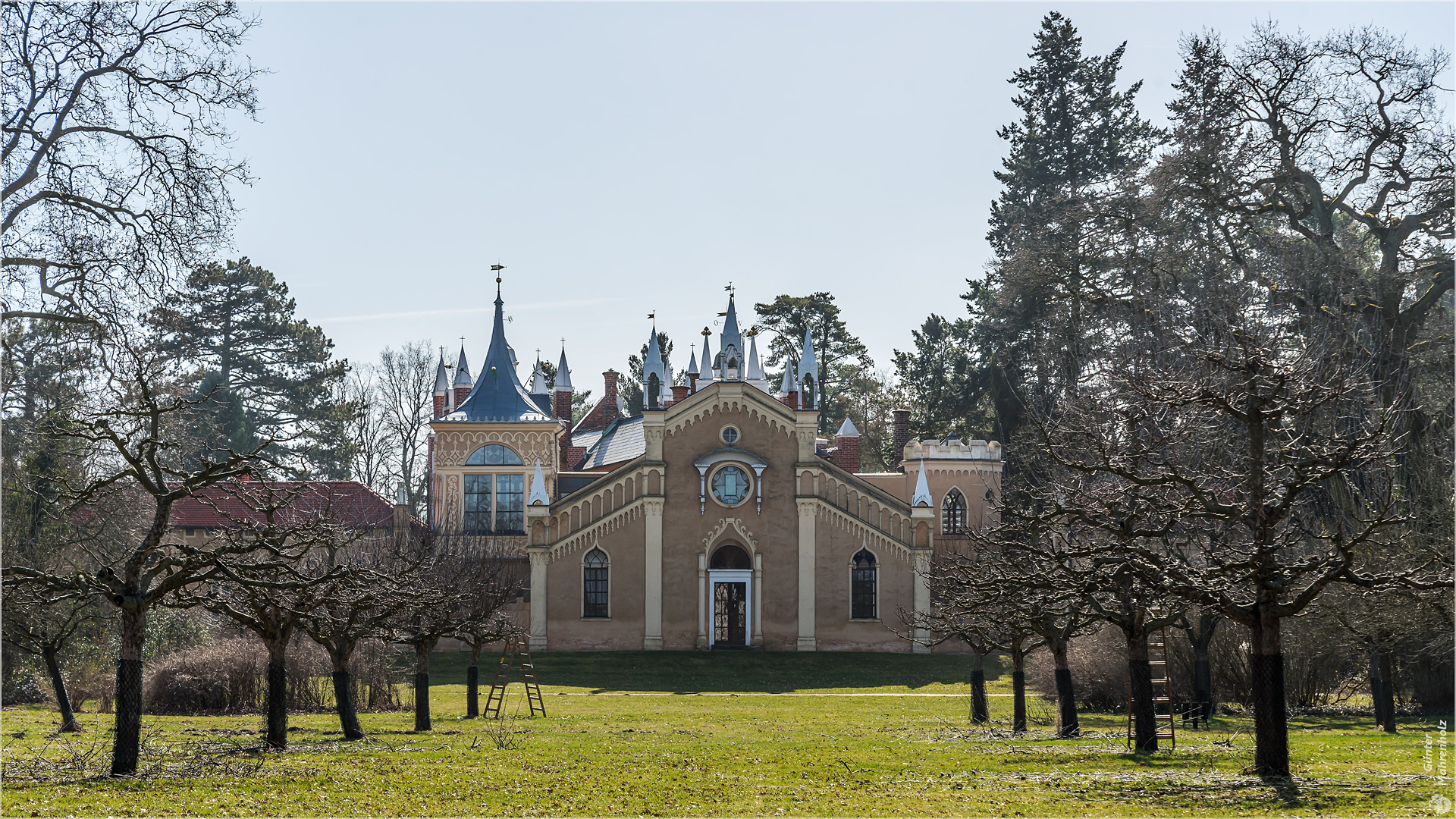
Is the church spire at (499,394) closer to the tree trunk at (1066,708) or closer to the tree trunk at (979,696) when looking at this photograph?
the tree trunk at (979,696)

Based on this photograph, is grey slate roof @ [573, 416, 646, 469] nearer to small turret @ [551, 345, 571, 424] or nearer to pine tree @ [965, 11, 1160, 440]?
small turret @ [551, 345, 571, 424]

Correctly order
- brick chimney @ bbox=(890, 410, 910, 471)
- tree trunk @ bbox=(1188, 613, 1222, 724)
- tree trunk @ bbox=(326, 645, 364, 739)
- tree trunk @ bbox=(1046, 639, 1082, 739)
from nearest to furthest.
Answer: tree trunk @ bbox=(326, 645, 364, 739) → tree trunk @ bbox=(1046, 639, 1082, 739) → tree trunk @ bbox=(1188, 613, 1222, 724) → brick chimney @ bbox=(890, 410, 910, 471)

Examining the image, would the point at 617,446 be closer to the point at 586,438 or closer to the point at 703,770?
the point at 586,438

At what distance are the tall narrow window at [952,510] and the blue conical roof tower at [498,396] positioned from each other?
16.3m

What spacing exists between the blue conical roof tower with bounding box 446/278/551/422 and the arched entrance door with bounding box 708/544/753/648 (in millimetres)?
9869

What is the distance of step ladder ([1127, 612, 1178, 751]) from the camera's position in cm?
1912

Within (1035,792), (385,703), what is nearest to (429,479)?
(385,703)

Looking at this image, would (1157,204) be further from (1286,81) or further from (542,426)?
(542,426)

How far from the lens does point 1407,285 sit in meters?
31.2

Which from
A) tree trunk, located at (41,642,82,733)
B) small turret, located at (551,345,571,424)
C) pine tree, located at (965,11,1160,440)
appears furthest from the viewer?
small turret, located at (551,345,571,424)

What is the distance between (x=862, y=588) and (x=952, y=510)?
6.48 metres

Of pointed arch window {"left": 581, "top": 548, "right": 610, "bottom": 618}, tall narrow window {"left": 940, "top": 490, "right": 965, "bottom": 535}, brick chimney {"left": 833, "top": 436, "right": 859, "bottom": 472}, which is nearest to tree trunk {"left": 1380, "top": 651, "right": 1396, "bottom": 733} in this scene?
tall narrow window {"left": 940, "top": 490, "right": 965, "bottom": 535}

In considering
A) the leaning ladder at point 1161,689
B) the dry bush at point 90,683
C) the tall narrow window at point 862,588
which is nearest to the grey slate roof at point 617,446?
the tall narrow window at point 862,588

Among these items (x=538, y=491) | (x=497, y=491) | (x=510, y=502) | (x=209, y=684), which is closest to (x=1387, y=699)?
(x=209, y=684)
